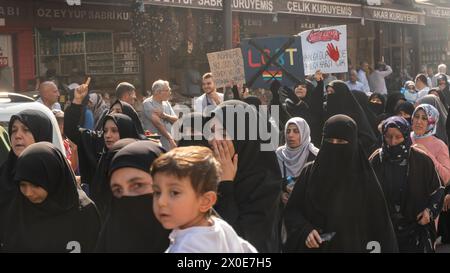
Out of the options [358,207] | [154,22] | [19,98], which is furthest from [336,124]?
[154,22]

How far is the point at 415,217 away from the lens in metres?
4.79

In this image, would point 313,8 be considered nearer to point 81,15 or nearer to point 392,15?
point 392,15

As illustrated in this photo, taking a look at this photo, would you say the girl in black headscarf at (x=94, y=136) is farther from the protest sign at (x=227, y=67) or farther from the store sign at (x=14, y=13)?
the store sign at (x=14, y=13)

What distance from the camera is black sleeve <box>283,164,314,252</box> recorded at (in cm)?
402

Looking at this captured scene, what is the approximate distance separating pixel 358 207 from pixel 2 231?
1.83 metres

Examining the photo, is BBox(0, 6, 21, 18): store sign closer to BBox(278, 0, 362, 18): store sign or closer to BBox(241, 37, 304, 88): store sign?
BBox(241, 37, 304, 88): store sign

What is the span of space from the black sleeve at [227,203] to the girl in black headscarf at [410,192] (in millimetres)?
1504

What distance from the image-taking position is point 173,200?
7.66 feet

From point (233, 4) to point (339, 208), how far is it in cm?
765

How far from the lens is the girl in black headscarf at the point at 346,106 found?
6.94 metres

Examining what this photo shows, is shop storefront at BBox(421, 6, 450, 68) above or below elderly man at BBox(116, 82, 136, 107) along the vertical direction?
above

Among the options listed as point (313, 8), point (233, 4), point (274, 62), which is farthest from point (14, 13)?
point (313, 8)

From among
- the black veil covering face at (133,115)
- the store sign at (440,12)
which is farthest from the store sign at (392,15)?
the black veil covering face at (133,115)

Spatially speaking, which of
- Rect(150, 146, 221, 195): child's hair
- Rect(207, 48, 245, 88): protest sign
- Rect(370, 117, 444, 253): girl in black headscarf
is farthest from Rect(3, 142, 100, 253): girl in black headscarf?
Rect(207, 48, 245, 88): protest sign
